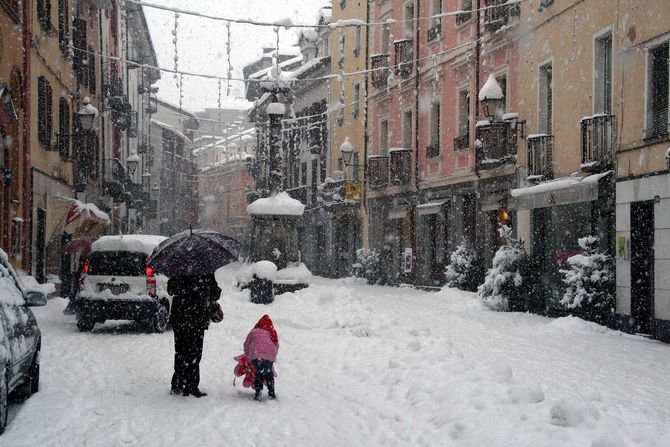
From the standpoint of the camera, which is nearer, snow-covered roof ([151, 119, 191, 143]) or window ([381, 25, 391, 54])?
window ([381, 25, 391, 54])

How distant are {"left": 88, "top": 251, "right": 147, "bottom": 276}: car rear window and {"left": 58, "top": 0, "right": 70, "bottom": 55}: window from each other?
11867 mm

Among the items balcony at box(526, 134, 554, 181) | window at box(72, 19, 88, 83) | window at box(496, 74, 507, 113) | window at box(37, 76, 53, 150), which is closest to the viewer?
balcony at box(526, 134, 554, 181)

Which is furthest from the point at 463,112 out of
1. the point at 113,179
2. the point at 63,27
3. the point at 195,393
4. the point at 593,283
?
the point at 195,393

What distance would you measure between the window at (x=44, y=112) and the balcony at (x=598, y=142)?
1359 cm

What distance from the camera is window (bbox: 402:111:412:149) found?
3200cm

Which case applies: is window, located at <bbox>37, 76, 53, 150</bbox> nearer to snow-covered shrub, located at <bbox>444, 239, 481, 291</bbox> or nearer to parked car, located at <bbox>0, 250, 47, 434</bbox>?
snow-covered shrub, located at <bbox>444, 239, 481, 291</bbox>

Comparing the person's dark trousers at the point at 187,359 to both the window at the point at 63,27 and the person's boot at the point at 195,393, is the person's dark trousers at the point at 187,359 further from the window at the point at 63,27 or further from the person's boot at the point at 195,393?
the window at the point at 63,27

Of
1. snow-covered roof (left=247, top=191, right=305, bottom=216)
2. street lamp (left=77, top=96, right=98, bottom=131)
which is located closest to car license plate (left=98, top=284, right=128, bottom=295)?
snow-covered roof (left=247, top=191, right=305, bottom=216)

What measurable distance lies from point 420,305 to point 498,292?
2257 mm

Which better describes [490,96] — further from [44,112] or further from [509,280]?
[44,112]

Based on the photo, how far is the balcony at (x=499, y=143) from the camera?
73.7ft

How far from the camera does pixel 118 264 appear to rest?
14.4 m

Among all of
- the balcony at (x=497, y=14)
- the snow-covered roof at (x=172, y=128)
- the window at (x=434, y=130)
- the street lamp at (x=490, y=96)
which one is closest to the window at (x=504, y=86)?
the balcony at (x=497, y=14)

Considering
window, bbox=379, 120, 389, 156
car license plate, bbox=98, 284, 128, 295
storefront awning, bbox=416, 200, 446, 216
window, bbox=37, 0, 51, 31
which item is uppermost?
window, bbox=37, 0, 51, 31
